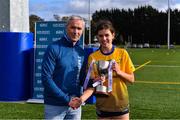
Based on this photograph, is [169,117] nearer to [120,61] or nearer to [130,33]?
[120,61]

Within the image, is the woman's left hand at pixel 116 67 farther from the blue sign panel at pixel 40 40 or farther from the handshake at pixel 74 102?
the blue sign panel at pixel 40 40

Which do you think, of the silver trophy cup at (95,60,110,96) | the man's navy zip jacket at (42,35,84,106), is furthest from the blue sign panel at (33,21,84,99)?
the silver trophy cup at (95,60,110,96)

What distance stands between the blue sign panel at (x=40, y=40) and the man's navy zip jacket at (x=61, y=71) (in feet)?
18.2

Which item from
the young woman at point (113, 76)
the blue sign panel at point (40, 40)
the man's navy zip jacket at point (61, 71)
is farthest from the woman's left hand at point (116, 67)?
the blue sign panel at point (40, 40)

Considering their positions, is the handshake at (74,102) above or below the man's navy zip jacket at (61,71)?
below

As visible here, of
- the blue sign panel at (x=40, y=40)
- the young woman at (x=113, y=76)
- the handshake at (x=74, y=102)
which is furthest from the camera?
the blue sign panel at (x=40, y=40)

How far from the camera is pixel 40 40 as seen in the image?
34.1 feet

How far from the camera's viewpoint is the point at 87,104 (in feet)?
34.3

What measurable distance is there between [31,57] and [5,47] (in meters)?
0.73

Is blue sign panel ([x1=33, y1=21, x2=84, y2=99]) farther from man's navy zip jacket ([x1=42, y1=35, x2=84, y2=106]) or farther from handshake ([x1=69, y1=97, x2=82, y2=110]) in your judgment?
handshake ([x1=69, y1=97, x2=82, y2=110])

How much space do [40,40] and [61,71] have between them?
5962mm

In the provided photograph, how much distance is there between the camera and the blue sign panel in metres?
10.2

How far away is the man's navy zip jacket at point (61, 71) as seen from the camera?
4.48m

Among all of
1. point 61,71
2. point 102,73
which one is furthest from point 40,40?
point 102,73
